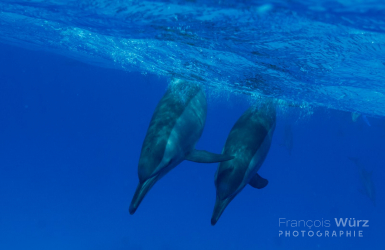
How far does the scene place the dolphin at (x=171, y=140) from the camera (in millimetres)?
4508

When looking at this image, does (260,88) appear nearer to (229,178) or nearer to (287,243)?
(229,178)

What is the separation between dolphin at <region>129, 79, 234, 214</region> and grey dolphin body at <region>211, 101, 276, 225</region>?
32cm

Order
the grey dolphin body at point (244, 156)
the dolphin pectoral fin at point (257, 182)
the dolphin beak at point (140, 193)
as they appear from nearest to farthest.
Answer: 1. the dolphin beak at point (140, 193)
2. the grey dolphin body at point (244, 156)
3. the dolphin pectoral fin at point (257, 182)

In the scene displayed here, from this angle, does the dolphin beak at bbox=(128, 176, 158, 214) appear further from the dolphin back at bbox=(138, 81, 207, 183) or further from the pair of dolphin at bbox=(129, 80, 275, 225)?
the dolphin back at bbox=(138, 81, 207, 183)

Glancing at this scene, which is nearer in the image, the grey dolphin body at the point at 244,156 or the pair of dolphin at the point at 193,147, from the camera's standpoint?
the pair of dolphin at the point at 193,147

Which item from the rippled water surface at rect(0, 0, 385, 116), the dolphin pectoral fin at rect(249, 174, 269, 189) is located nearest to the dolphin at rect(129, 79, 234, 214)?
the dolphin pectoral fin at rect(249, 174, 269, 189)

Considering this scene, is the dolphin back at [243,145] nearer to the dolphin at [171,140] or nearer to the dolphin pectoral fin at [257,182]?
the dolphin at [171,140]

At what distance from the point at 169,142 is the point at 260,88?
31.5 ft

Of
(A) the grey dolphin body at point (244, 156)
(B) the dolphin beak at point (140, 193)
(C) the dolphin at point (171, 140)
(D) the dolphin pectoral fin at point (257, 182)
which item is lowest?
(D) the dolphin pectoral fin at point (257, 182)

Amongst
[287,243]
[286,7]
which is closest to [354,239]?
[287,243]

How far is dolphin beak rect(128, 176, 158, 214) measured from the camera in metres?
4.39

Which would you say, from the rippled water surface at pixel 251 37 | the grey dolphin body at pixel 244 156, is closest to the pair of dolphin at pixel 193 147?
the grey dolphin body at pixel 244 156

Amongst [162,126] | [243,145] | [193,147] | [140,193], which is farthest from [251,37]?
[140,193]

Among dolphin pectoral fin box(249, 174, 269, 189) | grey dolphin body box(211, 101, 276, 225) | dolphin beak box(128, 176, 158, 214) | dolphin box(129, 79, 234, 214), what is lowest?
dolphin pectoral fin box(249, 174, 269, 189)
